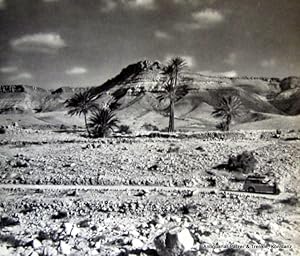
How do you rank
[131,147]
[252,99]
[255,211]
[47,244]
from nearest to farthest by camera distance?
[47,244], [255,211], [131,147], [252,99]

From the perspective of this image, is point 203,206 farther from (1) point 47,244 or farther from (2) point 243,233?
(1) point 47,244

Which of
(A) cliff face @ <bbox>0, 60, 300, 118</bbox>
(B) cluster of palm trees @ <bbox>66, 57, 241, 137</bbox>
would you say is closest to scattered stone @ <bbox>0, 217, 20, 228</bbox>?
(B) cluster of palm trees @ <bbox>66, 57, 241, 137</bbox>

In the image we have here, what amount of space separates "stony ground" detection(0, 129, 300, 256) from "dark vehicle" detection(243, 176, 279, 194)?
32cm

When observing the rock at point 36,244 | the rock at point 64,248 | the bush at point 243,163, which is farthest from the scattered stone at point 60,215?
the bush at point 243,163

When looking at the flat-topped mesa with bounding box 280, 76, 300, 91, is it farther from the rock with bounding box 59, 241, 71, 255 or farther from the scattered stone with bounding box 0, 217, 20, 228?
the rock with bounding box 59, 241, 71, 255

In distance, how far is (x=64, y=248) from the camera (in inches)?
336

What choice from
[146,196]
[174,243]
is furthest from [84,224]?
[174,243]

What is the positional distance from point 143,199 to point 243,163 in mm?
3946

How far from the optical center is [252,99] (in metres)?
56.5

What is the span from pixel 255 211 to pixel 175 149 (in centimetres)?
590

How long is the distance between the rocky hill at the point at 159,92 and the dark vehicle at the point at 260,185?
27.5 m

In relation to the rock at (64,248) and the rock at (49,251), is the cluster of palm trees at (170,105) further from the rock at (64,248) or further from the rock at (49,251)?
the rock at (49,251)

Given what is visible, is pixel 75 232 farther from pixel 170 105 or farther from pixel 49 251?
pixel 170 105

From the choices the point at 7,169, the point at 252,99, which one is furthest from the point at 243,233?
the point at 252,99
